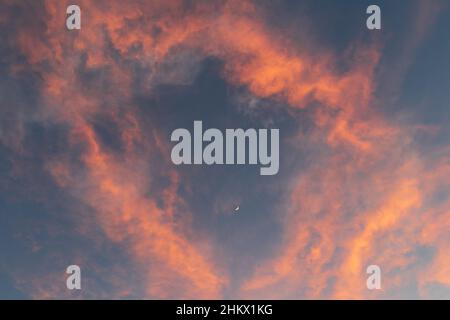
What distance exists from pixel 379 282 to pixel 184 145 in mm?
19369

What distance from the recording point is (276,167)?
113ft

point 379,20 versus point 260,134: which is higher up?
point 379,20
